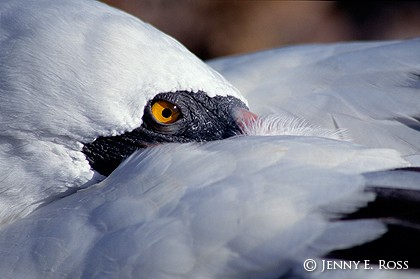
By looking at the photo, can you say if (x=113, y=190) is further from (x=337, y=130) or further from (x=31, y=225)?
(x=337, y=130)

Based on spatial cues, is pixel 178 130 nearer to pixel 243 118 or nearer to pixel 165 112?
pixel 165 112

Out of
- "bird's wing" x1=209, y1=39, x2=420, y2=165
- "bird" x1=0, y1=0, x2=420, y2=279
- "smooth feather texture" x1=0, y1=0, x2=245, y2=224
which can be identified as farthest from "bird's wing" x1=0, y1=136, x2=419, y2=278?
"bird's wing" x1=209, y1=39, x2=420, y2=165

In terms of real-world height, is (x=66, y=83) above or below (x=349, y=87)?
below

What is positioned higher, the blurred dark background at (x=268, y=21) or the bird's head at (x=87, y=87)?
the blurred dark background at (x=268, y=21)

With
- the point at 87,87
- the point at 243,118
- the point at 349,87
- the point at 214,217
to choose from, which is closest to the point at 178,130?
the point at 243,118

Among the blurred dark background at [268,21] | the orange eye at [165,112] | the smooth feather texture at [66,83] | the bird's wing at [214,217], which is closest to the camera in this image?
the bird's wing at [214,217]

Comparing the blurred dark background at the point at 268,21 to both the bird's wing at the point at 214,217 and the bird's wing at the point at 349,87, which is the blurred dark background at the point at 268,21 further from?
the bird's wing at the point at 214,217

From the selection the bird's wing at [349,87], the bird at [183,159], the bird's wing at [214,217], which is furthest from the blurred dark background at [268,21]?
the bird's wing at [214,217]
